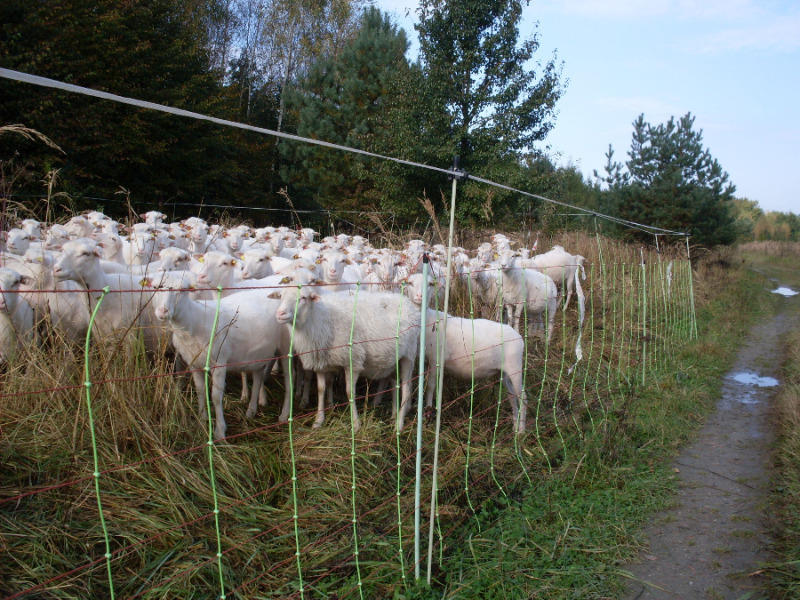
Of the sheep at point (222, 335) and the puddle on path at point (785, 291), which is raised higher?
the puddle on path at point (785, 291)

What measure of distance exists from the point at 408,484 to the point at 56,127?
14.0 m

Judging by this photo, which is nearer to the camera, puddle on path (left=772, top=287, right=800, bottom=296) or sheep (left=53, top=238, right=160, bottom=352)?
sheep (left=53, top=238, right=160, bottom=352)

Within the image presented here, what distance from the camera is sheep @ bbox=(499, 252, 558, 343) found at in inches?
329

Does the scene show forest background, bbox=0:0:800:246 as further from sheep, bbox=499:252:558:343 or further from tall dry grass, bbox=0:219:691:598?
tall dry grass, bbox=0:219:691:598

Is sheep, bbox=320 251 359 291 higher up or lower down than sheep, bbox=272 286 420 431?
higher up

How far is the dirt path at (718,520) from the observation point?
150 inches

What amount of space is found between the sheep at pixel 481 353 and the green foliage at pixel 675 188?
14454 millimetres

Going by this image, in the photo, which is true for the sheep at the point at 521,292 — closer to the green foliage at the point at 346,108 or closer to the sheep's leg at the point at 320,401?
the sheep's leg at the point at 320,401

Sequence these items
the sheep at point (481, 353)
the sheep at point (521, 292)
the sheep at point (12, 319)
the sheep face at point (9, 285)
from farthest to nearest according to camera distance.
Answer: the sheep at point (521, 292)
the sheep at point (481, 353)
the sheep face at point (9, 285)
the sheep at point (12, 319)

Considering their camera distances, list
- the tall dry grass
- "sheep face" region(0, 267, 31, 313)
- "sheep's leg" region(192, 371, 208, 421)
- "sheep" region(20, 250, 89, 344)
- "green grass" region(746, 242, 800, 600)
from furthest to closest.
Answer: "sheep" region(20, 250, 89, 344)
"sheep face" region(0, 267, 31, 313)
"sheep's leg" region(192, 371, 208, 421)
"green grass" region(746, 242, 800, 600)
the tall dry grass

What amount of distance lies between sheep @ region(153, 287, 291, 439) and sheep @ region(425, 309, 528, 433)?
136 centimetres

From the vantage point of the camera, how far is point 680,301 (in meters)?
12.2

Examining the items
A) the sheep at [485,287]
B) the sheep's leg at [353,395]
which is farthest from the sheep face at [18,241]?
the sheep at [485,287]

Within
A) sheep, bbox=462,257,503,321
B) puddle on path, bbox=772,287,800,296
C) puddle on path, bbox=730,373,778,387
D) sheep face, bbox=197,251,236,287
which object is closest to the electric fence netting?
sheep face, bbox=197,251,236,287
